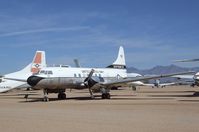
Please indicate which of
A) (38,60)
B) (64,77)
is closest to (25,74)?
(38,60)

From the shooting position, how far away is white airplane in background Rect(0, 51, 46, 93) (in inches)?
1975

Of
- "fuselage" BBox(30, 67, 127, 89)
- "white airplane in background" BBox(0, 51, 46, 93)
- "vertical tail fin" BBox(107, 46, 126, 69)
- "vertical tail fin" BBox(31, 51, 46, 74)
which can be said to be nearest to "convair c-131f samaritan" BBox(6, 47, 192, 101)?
"fuselage" BBox(30, 67, 127, 89)

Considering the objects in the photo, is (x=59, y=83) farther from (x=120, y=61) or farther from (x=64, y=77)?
(x=120, y=61)

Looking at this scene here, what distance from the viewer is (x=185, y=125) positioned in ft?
43.2

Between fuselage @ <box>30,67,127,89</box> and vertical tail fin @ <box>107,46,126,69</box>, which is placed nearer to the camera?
fuselage @ <box>30,67,127,89</box>

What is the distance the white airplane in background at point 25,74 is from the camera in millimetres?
50156

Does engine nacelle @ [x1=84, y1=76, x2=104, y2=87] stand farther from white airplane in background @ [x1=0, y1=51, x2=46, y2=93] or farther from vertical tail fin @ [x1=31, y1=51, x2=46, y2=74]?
vertical tail fin @ [x1=31, y1=51, x2=46, y2=74]

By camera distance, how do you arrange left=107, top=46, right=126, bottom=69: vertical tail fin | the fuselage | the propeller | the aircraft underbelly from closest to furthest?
the aircraft underbelly
the fuselage
the propeller
left=107, top=46, right=126, bottom=69: vertical tail fin

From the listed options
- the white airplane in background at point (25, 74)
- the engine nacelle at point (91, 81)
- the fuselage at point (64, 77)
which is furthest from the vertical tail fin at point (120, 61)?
the white airplane in background at point (25, 74)

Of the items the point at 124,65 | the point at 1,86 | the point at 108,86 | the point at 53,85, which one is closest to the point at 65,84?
the point at 53,85

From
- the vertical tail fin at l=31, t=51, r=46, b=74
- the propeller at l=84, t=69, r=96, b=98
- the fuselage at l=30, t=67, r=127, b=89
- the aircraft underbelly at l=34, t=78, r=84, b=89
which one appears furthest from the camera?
the vertical tail fin at l=31, t=51, r=46, b=74

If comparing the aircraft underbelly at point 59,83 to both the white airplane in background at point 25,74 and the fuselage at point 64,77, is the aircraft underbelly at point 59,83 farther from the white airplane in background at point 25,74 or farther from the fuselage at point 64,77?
the white airplane in background at point 25,74

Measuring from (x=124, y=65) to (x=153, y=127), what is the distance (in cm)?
3252

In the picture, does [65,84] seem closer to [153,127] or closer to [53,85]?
[53,85]
